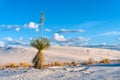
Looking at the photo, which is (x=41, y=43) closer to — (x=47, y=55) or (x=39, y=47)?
(x=39, y=47)

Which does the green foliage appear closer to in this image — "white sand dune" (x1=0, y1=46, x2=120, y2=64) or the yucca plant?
the yucca plant

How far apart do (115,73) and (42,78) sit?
463 cm

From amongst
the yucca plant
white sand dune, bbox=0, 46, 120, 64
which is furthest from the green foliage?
white sand dune, bbox=0, 46, 120, 64

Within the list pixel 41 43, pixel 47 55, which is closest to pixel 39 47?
pixel 41 43

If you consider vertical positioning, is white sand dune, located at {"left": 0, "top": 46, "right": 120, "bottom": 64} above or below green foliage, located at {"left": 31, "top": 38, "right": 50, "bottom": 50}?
above

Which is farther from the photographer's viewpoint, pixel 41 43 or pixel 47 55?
pixel 47 55

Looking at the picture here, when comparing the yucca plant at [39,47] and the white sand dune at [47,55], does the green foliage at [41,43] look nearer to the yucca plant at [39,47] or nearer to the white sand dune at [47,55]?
the yucca plant at [39,47]

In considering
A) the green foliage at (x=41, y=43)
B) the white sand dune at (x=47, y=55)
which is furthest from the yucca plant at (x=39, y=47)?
the white sand dune at (x=47, y=55)

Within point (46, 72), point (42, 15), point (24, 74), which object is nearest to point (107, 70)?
point (46, 72)

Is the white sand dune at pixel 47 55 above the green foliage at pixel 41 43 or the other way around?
above

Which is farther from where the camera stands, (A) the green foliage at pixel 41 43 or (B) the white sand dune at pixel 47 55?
(B) the white sand dune at pixel 47 55

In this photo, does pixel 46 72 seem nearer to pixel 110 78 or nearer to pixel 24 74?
pixel 24 74

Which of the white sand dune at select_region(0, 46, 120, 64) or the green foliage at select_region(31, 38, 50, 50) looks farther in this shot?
the white sand dune at select_region(0, 46, 120, 64)

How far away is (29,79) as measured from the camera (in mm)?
20969
